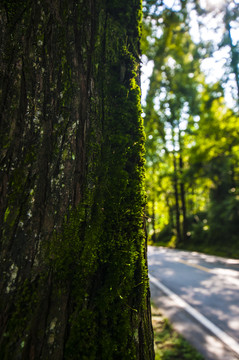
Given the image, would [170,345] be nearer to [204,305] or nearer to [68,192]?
[204,305]

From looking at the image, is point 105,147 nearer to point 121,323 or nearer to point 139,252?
point 139,252

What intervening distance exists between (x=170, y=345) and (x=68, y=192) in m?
3.68

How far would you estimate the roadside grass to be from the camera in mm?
3258

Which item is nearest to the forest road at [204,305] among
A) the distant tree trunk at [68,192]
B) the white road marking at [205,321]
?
the white road marking at [205,321]

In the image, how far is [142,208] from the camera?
1398 mm

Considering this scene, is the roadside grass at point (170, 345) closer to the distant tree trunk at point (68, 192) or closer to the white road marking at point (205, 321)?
the white road marking at point (205, 321)

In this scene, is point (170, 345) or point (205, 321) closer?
point (170, 345)

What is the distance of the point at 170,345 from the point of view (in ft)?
11.9

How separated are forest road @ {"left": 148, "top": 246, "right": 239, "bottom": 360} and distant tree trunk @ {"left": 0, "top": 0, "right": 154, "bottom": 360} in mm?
790

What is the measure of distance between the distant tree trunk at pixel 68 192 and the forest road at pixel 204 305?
790mm

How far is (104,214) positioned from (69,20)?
3.86 feet

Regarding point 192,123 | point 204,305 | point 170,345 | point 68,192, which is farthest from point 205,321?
point 192,123

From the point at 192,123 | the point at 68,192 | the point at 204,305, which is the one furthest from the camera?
the point at 192,123

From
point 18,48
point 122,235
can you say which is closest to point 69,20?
point 18,48
